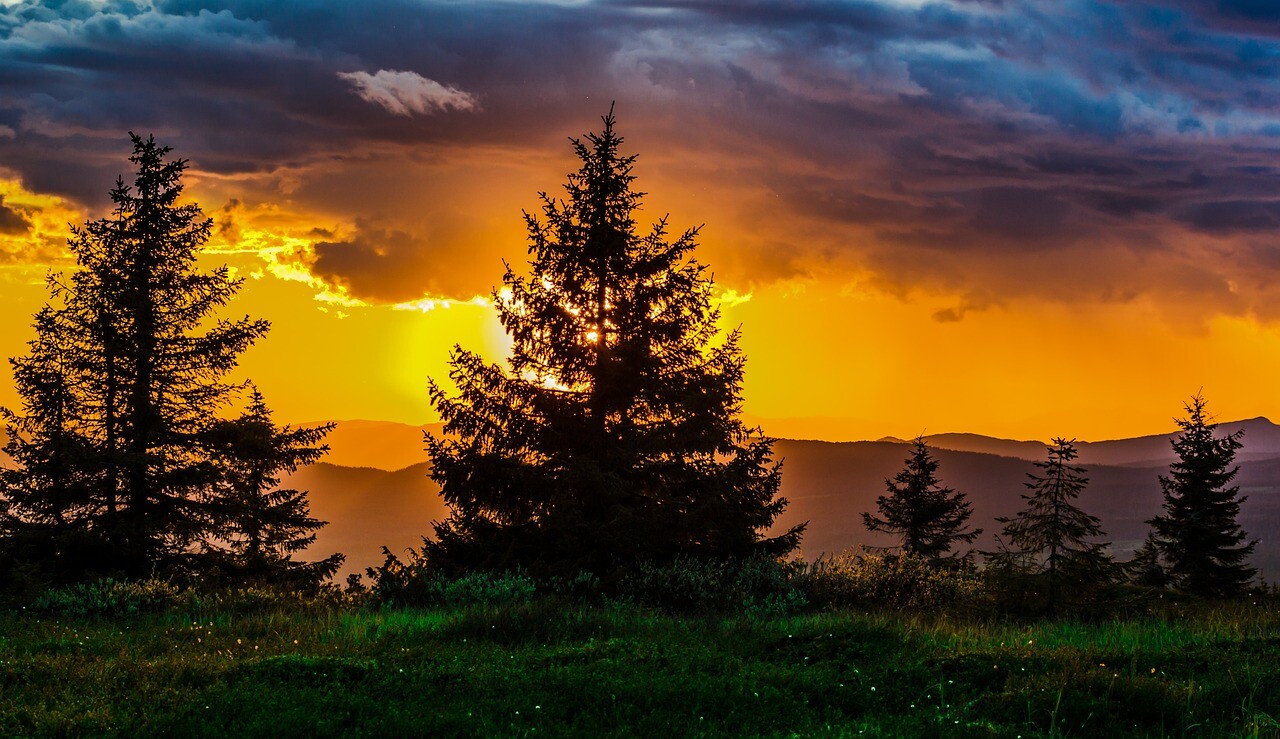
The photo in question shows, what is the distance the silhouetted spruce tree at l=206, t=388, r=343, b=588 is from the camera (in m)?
25.9

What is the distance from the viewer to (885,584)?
18.7m

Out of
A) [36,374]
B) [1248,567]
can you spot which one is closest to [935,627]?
[36,374]

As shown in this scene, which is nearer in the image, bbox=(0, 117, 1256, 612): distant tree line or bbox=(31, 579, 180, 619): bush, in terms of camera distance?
bbox=(31, 579, 180, 619): bush

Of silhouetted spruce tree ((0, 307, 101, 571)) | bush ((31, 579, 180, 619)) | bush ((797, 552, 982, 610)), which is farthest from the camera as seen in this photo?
silhouetted spruce tree ((0, 307, 101, 571))

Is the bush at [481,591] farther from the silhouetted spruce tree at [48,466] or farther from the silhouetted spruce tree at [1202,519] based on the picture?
the silhouetted spruce tree at [1202,519]

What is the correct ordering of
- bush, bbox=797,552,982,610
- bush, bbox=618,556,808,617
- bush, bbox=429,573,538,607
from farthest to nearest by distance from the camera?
bush, bbox=797,552,982,610
bush, bbox=618,556,808,617
bush, bbox=429,573,538,607

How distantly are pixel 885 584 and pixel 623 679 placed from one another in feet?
32.1

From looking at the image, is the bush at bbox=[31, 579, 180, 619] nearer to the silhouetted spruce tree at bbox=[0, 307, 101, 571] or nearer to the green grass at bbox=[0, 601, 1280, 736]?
the green grass at bbox=[0, 601, 1280, 736]

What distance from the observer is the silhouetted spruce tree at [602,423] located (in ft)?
69.6

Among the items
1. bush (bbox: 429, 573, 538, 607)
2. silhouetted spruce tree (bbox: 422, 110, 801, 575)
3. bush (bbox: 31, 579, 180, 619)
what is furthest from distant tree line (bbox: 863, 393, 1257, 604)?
bush (bbox: 31, 579, 180, 619)

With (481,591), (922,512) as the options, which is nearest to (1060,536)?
(481,591)

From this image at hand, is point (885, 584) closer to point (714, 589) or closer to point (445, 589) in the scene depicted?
point (714, 589)

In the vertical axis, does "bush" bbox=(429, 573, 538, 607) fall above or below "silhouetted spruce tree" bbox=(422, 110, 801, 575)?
below

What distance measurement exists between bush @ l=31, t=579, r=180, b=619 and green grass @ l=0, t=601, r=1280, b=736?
171cm
